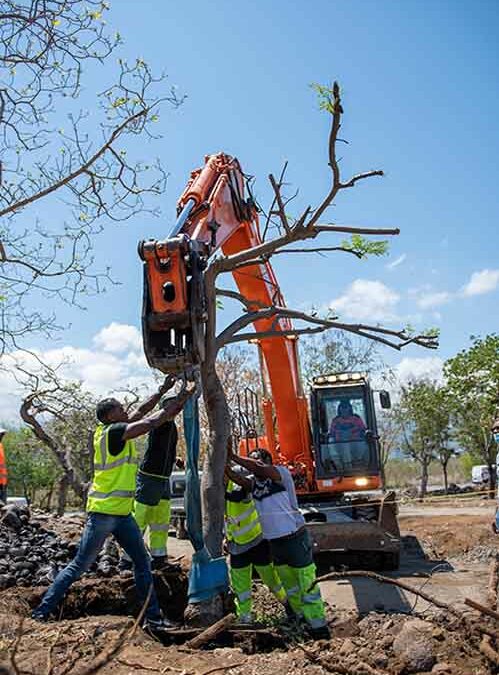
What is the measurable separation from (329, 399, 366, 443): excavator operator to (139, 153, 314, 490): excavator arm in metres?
0.49

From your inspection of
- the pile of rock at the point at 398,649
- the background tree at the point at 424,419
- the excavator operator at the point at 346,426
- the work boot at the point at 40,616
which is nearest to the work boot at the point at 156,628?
the work boot at the point at 40,616

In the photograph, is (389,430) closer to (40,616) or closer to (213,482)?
(213,482)

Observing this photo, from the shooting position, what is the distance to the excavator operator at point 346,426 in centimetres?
1054

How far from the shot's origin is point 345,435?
34.6 ft

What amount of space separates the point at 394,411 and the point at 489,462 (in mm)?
5385

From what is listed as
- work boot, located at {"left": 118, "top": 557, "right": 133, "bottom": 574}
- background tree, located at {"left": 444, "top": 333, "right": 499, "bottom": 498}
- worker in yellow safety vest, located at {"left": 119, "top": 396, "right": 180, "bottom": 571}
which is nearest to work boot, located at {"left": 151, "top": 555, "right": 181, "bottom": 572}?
worker in yellow safety vest, located at {"left": 119, "top": 396, "right": 180, "bottom": 571}

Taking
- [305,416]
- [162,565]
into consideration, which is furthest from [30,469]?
[162,565]

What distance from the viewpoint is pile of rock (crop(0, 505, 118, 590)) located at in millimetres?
7691

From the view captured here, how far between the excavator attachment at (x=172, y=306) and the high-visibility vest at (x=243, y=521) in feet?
7.94

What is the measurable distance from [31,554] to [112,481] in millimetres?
3105

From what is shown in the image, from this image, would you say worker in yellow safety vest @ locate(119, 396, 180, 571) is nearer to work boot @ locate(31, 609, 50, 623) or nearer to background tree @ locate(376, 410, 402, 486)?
work boot @ locate(31, 609, 50, 623)

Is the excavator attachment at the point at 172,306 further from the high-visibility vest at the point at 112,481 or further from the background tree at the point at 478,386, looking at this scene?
the background tree at the point at 478,386

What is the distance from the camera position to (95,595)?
7.14m

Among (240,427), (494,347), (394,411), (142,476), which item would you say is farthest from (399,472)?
(142,476)
